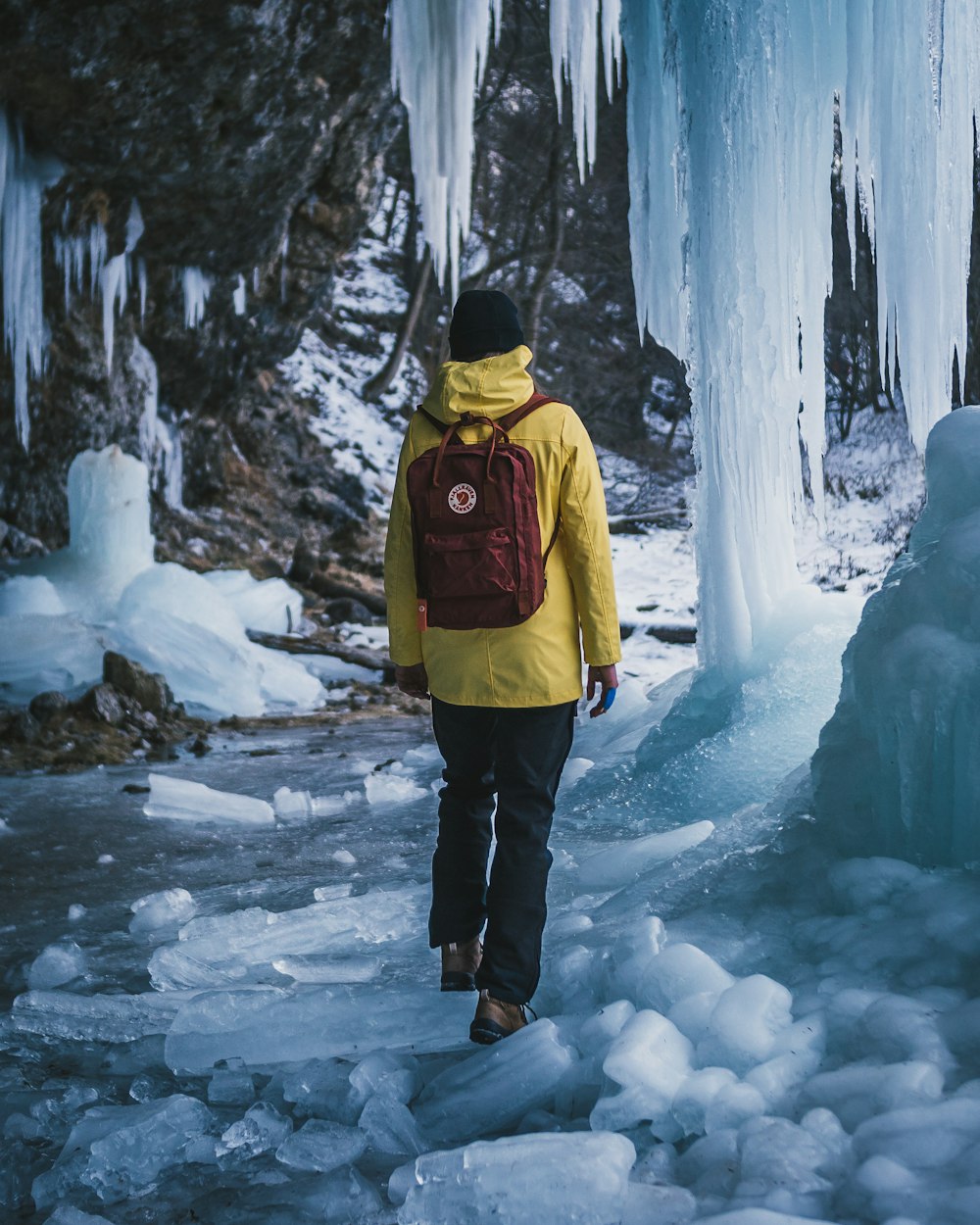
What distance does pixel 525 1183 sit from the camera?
1.65 m

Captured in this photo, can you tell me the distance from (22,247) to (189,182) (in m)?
1.65

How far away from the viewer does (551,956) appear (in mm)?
2564

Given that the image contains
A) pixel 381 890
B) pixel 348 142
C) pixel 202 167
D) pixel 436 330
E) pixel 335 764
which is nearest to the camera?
pixel 381 890

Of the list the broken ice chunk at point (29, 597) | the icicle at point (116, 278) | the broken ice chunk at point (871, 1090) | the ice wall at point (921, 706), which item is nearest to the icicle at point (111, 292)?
the icicle at point (116, 278)

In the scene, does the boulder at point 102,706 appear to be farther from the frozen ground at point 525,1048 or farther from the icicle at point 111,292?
the icicle at point 111,292

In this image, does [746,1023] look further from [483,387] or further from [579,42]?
[579,42]

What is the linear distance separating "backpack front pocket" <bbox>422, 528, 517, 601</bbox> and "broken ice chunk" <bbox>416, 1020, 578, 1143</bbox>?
0.84 meters

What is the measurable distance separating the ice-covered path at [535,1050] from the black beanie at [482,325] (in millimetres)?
1277

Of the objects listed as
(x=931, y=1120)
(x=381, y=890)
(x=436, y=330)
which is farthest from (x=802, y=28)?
(x=436, y=330)

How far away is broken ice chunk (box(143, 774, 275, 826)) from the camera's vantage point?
177 inches

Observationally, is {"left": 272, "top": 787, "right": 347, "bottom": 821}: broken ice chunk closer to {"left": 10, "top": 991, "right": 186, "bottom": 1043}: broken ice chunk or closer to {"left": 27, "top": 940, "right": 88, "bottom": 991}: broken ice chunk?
{"left": 27, "top": 940, "right": 88, "bottom": 991}: broken ice chunk

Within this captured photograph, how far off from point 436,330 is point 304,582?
8793mm

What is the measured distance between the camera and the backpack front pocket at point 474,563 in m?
2.14

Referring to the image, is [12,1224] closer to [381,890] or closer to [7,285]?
[381,890]
